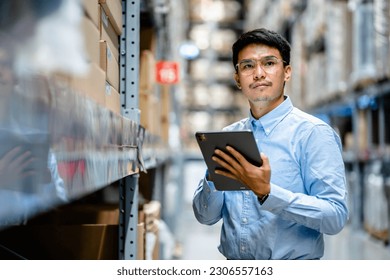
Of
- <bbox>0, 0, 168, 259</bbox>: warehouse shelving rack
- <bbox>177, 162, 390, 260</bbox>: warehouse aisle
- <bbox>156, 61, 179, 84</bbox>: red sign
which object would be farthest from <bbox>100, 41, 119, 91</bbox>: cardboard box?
<bbox>177, 162, 390, 260</bbox>: warehouse aisle

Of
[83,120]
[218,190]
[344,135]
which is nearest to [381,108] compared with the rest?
[344,135]

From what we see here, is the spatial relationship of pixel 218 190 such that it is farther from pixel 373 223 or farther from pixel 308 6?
pixel 308 6

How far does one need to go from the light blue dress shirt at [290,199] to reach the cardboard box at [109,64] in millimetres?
390

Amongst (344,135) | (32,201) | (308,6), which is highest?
(308,6)

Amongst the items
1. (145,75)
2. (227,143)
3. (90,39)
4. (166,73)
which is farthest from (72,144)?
(166,73)

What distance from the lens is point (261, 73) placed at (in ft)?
5.57

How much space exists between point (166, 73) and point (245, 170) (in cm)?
351

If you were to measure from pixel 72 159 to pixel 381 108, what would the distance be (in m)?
6.09

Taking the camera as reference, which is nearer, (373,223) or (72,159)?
(72,159)

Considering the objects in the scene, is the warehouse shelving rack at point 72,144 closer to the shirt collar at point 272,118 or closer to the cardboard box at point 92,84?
the cardboard box at point 92,84

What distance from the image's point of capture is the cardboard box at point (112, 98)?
5.53 ft

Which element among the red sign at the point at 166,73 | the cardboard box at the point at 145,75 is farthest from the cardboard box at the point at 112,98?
the red sign at the point at 166,73
